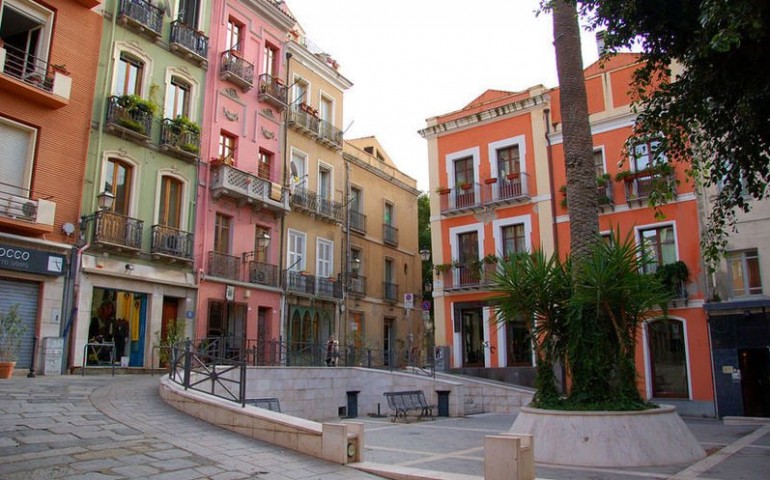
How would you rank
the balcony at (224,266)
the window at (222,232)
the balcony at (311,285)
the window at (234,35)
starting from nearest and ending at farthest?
the balcony at (224,266)
the window at (222,232)
the window at (234,35)
the balcony at (311,285)

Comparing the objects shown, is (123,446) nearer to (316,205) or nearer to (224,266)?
(224,266)

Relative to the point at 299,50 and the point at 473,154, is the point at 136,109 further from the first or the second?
the point at 473,154

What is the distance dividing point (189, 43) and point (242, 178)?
16.9ft

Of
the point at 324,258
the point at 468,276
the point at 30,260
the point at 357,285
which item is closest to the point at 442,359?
the point at 468,276

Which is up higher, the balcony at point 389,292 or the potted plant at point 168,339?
the balcony at point 389,292

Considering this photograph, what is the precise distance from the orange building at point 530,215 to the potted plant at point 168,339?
10289 millimetres

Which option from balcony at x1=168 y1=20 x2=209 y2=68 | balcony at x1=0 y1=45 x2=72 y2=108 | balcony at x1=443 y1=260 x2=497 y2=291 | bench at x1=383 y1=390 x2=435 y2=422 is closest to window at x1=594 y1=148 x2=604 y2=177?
balcony at x1=443 y1=260 x2=497 y2=291

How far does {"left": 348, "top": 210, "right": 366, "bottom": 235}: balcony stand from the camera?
30.7 meters

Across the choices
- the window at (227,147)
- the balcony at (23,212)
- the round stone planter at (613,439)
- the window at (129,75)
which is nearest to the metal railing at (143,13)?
the window at (129,75)

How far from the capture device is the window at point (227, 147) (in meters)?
23.6

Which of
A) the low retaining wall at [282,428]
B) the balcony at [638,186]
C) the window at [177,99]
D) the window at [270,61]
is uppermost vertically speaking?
the window at [270,61]

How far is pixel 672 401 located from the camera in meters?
20.2

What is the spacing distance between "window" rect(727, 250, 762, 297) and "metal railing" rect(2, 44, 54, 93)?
21.3 metres

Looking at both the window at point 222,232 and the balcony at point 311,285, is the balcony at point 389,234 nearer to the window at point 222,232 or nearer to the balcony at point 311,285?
the balcony at point 311,285
